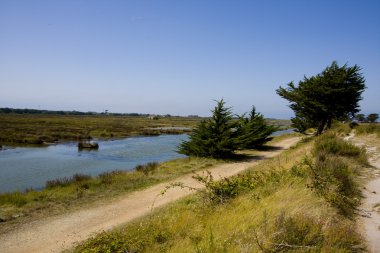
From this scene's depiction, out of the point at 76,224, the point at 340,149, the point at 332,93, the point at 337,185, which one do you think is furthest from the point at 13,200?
the point at 332,93

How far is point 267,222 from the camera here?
469 cm

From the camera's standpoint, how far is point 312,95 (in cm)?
2366

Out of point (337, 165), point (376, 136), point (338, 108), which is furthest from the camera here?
point (338, 108)

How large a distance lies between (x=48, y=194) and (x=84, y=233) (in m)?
5.02

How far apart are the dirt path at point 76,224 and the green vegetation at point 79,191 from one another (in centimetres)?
104

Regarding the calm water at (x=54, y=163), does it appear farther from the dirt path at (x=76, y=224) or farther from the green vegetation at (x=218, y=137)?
the dirt path at (x=76, y=224)

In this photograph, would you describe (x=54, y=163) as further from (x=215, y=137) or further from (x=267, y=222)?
(x=267, y=222)

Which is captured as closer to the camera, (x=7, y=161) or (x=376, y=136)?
(x=376, y=136)

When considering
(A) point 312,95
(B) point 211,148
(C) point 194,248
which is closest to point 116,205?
(C) point 194,248

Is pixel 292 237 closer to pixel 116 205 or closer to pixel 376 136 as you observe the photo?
pixel 116 205

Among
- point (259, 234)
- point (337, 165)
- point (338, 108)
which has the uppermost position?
point (338, 108)

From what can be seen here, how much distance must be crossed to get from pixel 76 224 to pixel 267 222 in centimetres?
649

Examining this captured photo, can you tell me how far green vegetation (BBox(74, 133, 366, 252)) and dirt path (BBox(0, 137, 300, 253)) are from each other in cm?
153

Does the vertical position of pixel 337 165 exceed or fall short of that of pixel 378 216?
it exceeds it
